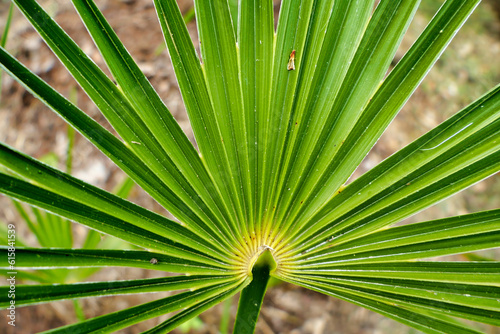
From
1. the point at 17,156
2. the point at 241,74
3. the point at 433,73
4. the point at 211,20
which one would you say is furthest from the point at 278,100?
the point at 433,73

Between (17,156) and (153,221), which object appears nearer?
(17,156)

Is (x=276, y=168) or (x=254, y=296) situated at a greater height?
(x=276, y=168)

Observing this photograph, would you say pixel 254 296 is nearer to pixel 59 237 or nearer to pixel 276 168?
pixel 276 168

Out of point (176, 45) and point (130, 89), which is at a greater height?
point (176, 45)

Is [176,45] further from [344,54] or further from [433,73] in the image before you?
[433,73]

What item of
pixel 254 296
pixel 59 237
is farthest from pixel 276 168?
pixel 59 237

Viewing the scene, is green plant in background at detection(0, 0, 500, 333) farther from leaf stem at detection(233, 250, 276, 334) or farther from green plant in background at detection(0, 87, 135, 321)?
green plant in background at detection(0, 87, 135, 321)

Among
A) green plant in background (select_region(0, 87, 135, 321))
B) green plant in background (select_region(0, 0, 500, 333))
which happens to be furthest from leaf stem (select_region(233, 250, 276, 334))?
green plant in background (select_region(0, 87, 135, 321))

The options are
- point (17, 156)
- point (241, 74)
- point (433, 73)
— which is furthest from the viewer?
point (433, 73)
